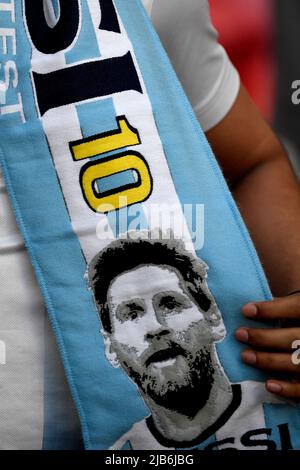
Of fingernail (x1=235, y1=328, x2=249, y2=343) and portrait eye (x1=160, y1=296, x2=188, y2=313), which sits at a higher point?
portrait eye (x1=160, y1=296, x2=188, y2=313)

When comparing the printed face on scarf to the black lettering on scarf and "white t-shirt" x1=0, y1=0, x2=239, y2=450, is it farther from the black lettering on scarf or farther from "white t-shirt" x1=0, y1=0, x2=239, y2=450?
the black lettering on scarf

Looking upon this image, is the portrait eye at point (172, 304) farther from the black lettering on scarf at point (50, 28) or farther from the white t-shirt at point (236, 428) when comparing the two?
the black lettering on scarf at point (50, 28)

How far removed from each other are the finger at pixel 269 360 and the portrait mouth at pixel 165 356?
85mm

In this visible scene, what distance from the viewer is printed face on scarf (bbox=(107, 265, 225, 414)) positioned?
0.66 metres

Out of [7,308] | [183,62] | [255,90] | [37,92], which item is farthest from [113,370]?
[255,90]

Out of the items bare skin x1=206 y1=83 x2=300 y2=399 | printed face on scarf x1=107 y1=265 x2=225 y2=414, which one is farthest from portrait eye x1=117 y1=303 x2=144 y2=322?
bare skin x1=206 y1=83 x2=300 y2=399

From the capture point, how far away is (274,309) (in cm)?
67

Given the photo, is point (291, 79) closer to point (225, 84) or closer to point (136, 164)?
point (225, 84)

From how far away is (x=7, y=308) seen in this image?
0.67 metres

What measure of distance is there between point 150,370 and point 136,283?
11 centimetres

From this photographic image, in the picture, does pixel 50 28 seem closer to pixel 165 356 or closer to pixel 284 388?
pixel 165 356

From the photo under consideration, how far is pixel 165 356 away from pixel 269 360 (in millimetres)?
130

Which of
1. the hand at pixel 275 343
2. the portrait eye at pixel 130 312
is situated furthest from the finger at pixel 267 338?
the portrait eye at pixel 130 312

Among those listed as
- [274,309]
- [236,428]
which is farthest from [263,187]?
[236,428]
